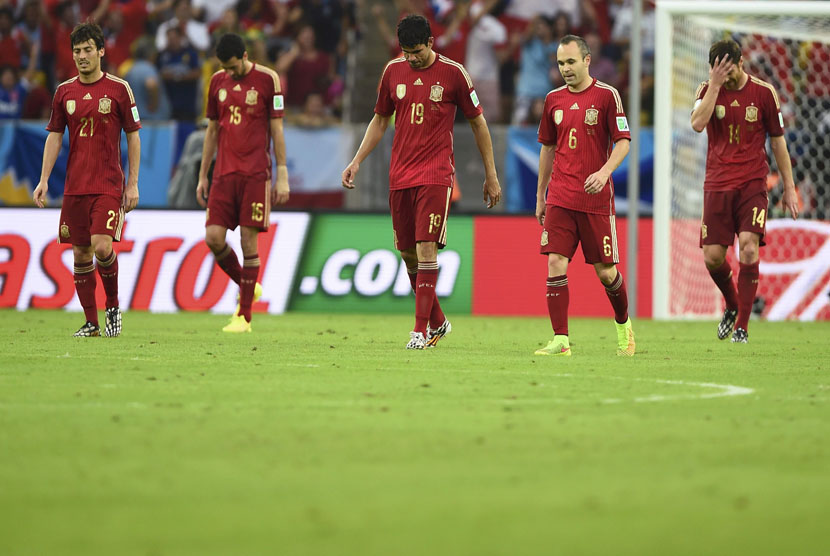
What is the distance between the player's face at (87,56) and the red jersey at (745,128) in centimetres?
480

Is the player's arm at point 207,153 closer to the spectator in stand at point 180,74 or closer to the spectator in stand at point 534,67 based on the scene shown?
the spectator in stand at point 180,74

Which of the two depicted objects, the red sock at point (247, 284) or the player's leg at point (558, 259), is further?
the red sock at point (247, 284)

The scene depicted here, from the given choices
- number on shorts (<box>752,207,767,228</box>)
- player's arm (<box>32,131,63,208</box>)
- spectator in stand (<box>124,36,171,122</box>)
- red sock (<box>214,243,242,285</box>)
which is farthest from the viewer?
spectator in stand (<box>124,36,171,122</box>)

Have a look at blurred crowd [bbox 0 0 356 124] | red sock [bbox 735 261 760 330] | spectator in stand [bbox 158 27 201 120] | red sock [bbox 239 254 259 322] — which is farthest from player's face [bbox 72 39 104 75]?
spectator in stand [bbox 158 27 201 120]

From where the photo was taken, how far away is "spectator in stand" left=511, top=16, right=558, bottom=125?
728 inches

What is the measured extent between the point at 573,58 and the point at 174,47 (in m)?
10.8

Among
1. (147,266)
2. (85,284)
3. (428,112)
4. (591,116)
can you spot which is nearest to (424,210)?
(428,112)

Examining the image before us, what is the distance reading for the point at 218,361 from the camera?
8461 mm

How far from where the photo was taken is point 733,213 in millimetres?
11219

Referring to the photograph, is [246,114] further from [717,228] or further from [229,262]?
[717,228]

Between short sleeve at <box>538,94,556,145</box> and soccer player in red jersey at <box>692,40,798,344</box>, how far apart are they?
74.2 inches

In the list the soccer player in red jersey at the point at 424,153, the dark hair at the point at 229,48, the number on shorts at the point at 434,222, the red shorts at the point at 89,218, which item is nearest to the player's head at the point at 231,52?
the dark hair at the point at 229,48

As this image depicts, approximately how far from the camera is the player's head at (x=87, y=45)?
33.5 feet

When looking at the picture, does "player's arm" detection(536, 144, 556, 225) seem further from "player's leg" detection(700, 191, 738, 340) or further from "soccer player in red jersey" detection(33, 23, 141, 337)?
"soccer player in red jersey" detection(33, 23, 141, 337)
